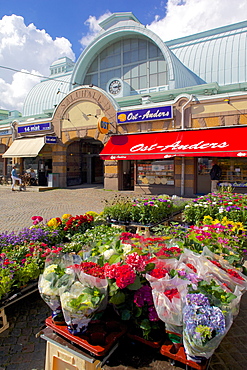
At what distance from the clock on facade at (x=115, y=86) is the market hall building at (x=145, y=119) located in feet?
0.27

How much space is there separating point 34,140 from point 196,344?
19.4 m

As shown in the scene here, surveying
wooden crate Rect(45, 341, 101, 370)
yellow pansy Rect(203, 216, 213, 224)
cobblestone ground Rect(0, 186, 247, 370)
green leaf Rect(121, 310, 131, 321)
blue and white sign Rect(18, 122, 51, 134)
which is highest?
blue and white sign Rect(18, 122, 51, 134)

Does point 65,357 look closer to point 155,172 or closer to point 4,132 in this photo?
point 155,172

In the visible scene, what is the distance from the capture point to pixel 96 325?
88.0 inches

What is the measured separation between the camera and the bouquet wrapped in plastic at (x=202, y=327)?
1733 millimetres

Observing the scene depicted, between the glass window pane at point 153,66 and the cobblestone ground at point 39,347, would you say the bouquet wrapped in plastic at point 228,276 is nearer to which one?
the cobblestone ground at point 39,347

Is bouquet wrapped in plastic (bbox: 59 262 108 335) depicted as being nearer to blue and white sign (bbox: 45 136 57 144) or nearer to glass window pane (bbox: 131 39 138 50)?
blue and white sign (bbox: 45 136 57 144)

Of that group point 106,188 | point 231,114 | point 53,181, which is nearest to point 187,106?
point 231,114

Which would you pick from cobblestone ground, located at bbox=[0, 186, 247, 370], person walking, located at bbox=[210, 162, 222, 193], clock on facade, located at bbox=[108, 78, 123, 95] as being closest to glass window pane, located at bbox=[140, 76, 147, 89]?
clock on facade, located at bbox=[108, 78, 123, 95]

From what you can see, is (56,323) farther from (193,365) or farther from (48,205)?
(48,205)

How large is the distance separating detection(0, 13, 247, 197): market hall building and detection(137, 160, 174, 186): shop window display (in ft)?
0.20

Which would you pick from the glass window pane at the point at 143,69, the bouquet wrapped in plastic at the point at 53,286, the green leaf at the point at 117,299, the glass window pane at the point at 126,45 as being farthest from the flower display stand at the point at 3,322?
the glass window pane at the point at 126,45

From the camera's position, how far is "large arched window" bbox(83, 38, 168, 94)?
20141 millimetres

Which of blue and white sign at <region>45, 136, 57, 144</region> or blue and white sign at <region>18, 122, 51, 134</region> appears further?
blue and white sign at <region>18, 122, 51, 134</region>
